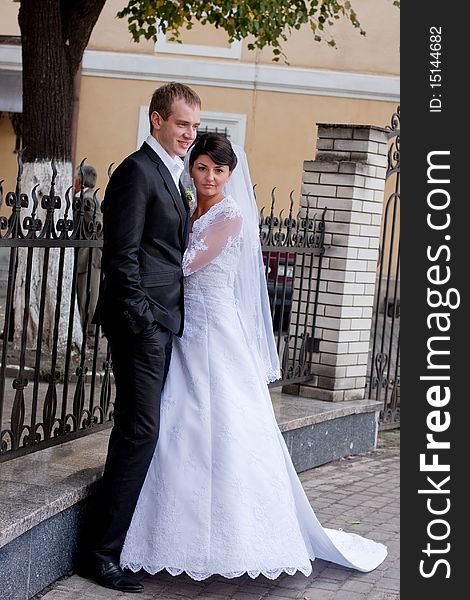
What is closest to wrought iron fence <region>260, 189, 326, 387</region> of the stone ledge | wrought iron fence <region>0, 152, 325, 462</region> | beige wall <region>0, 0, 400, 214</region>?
wrought iron fence <region>0, 152, 325, 462</region>

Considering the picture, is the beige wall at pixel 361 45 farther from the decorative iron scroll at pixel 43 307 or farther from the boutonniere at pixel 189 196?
the boutonniere at pixel 189 196

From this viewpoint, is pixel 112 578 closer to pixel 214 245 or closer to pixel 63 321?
pixel 214 245

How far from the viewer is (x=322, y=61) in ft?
64.3

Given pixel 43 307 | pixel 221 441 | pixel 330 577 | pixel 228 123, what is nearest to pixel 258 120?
pixel 228 123

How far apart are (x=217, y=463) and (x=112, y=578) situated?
651 millimetres

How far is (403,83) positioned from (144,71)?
1456cm

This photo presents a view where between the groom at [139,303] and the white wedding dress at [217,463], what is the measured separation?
0.42ft

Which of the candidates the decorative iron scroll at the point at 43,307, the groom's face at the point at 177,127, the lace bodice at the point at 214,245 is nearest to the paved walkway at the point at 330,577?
the decorative iron scroll at the point at 43,307

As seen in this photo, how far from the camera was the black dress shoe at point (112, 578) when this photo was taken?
16.0 ft

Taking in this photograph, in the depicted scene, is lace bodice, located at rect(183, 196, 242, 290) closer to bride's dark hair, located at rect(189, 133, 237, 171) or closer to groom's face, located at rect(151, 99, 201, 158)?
bride's dark hair, located at rect(189, 133, 237, 171)

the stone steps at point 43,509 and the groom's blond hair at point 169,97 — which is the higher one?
the groom's blond hair at point 169,97

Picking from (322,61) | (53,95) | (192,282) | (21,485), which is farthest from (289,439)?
(322,61)

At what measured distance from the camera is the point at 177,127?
16.2ft

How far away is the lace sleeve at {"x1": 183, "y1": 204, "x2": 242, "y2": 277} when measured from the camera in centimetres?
520
